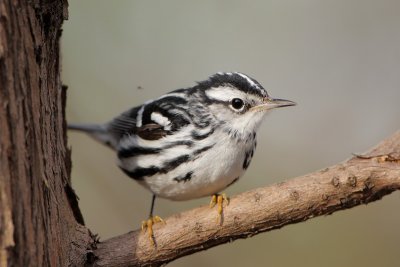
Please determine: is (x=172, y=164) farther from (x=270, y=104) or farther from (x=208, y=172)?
(x=270, y=104)

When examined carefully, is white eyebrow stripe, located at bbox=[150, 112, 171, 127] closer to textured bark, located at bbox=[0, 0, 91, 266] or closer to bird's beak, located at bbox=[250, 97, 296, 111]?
bird's beak, located at bbox=[250, 97, 296, 111]

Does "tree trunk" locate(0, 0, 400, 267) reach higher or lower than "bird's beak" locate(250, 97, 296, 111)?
lower

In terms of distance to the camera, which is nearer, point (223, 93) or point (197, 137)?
point (197, 137)

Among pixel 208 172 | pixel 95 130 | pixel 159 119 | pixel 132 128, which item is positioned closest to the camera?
pixel 208 172

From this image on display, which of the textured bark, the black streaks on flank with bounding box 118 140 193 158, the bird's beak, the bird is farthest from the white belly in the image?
the textured bark

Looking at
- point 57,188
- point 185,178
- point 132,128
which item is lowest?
point 57,188

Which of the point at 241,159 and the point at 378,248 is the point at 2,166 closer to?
the point at 241,159

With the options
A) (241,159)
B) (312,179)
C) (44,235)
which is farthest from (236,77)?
(44,235)

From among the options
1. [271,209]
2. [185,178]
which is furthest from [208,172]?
[271,209]
